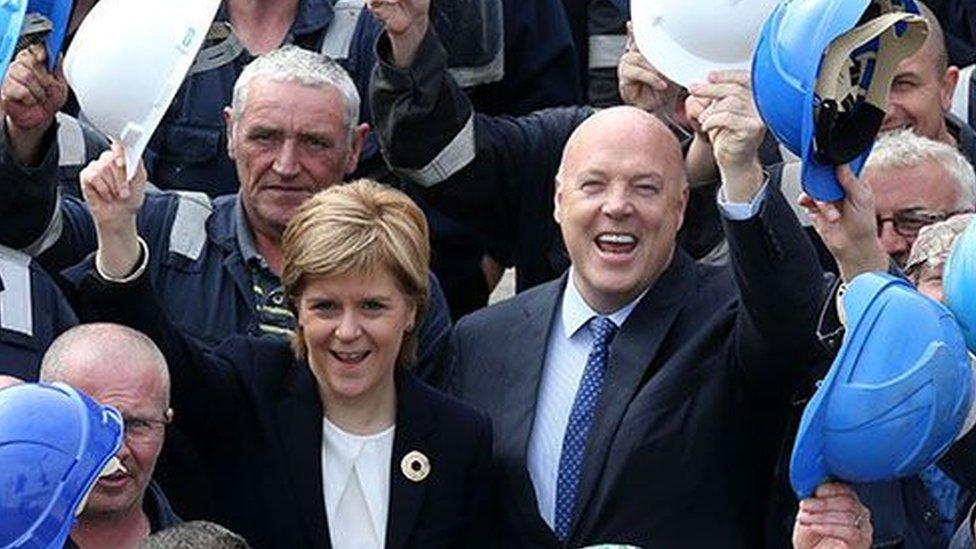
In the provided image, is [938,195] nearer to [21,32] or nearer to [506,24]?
[506,24]

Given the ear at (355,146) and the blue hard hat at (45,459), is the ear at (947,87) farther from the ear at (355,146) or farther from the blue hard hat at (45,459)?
the blue hard hat at (45,459)

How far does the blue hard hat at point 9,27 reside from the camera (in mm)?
6336

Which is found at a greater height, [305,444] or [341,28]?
[341,28]

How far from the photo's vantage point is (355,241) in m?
6.57

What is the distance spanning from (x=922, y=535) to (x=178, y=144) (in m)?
2.40

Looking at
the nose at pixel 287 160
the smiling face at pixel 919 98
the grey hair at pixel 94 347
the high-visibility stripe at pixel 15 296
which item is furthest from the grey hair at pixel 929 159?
the high-visibility stripe at pixel 15 296

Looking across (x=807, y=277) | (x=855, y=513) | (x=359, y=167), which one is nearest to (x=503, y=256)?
(x=359, y=167)

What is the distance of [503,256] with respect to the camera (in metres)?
8.02

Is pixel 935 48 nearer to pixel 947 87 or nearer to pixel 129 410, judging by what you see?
pixel 947 87

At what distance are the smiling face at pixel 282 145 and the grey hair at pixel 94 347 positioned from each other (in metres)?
0.88

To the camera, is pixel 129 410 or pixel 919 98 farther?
pixel 919 98

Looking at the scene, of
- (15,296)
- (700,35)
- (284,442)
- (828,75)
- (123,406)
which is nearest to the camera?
(828,75)

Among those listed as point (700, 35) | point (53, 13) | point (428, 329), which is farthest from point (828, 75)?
point (53, 13)

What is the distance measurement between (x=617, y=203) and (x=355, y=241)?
0.61m
